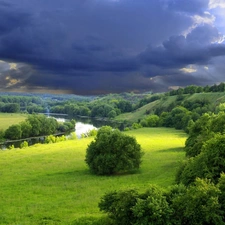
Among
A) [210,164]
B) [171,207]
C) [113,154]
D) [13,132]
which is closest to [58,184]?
[113,154]

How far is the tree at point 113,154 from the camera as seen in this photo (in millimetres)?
55938

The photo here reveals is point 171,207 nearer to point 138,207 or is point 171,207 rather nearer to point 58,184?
point 138,207

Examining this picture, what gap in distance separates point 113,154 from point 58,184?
1349cm

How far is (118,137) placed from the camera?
5941cm

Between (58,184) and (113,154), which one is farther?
(113,154)

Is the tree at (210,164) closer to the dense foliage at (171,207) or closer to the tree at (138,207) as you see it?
the dense foliage at (171,207)

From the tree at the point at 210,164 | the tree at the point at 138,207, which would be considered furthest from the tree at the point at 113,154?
the tree at the point at 138,207

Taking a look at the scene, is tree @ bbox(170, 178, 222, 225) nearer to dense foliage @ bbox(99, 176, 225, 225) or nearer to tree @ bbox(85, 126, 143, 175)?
dense foliage @ bbox(99, 176, 225, 225)

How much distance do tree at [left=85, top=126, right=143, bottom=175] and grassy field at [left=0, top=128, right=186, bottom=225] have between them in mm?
2192

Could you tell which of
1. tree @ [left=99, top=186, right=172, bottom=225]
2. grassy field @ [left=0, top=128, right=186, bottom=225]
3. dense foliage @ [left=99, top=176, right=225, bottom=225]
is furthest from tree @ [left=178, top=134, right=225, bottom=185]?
tree @ [left=99, top=186, right=172, bottom=225]

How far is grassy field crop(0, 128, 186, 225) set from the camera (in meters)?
32.0

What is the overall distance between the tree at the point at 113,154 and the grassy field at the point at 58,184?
7.19 ft

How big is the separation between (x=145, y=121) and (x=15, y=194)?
140000 millimetres

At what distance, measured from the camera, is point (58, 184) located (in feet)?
155
